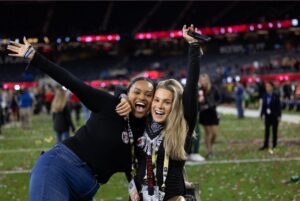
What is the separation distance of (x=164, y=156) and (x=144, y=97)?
1.62 ft

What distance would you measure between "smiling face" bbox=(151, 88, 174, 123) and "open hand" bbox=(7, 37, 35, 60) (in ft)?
3.23

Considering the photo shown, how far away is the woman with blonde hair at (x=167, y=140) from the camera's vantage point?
4656 millimetres

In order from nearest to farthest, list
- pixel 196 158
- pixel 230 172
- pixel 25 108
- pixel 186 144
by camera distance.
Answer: pixel 186 144 < pixel 230 172 < pixel 196 158 < pixel 25 108

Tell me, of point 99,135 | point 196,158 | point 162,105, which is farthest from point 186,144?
point 196,158

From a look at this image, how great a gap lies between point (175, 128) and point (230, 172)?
7.26 metres

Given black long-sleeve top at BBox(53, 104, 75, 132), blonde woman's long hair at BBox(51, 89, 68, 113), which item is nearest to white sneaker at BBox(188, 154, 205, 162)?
black long-sleeve top at BBox(53, 104, 75, 132)

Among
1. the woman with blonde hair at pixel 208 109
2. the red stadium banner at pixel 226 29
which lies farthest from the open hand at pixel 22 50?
the red stadium banner at pixel 226 29

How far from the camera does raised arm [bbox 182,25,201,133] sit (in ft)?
15.6

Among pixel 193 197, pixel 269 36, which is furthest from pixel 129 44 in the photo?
pixel 193 197

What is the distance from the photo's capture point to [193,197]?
4.98 meters

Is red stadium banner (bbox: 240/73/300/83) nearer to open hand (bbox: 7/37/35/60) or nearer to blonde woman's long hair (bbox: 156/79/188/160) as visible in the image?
blonde woman's long hair (bbox: 156/79/188/160)

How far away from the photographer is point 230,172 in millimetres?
11734

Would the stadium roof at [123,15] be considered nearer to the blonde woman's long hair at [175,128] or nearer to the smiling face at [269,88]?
the smiling face at [269,88]

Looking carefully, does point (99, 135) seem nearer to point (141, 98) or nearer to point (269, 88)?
point (141, 98)
